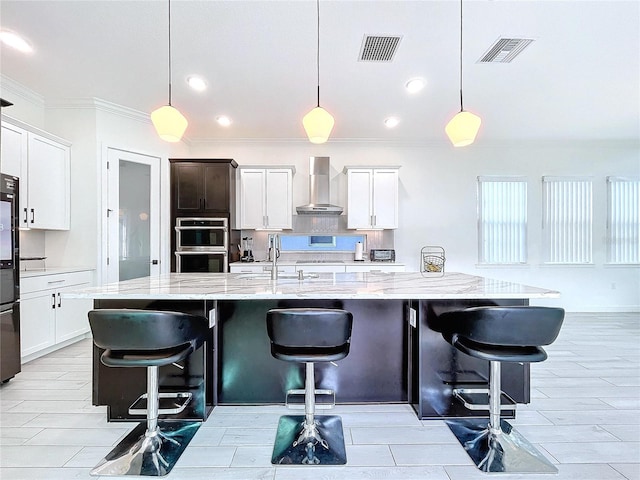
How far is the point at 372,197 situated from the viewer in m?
5.23

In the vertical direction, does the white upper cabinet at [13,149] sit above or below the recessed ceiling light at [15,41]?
below

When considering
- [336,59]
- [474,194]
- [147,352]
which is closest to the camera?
[147,352]

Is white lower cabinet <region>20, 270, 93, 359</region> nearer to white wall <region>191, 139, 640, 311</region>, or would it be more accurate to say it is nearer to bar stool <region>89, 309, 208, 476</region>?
bar stool <region>89, 309, 208, 476</region>

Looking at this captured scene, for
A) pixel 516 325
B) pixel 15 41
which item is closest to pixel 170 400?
pixel 516 325

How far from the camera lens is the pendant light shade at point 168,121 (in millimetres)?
2115

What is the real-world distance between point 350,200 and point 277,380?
11.0 ft

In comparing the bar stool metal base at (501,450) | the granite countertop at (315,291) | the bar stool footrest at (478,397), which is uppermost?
the granite countertop at (315,291)

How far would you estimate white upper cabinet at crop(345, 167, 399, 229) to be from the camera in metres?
5.21

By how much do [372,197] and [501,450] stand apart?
3.86 m

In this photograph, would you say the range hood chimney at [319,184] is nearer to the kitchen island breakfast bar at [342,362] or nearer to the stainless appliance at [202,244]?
the stainless appliance at [202,244]

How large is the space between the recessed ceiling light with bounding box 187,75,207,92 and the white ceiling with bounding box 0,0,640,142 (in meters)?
0.10

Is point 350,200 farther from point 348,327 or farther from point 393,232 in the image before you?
point 348,327

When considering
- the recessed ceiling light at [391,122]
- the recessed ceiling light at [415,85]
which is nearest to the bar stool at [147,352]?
the recessed ceiling light at [415,85]

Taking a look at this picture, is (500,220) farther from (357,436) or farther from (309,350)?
(309,350)
